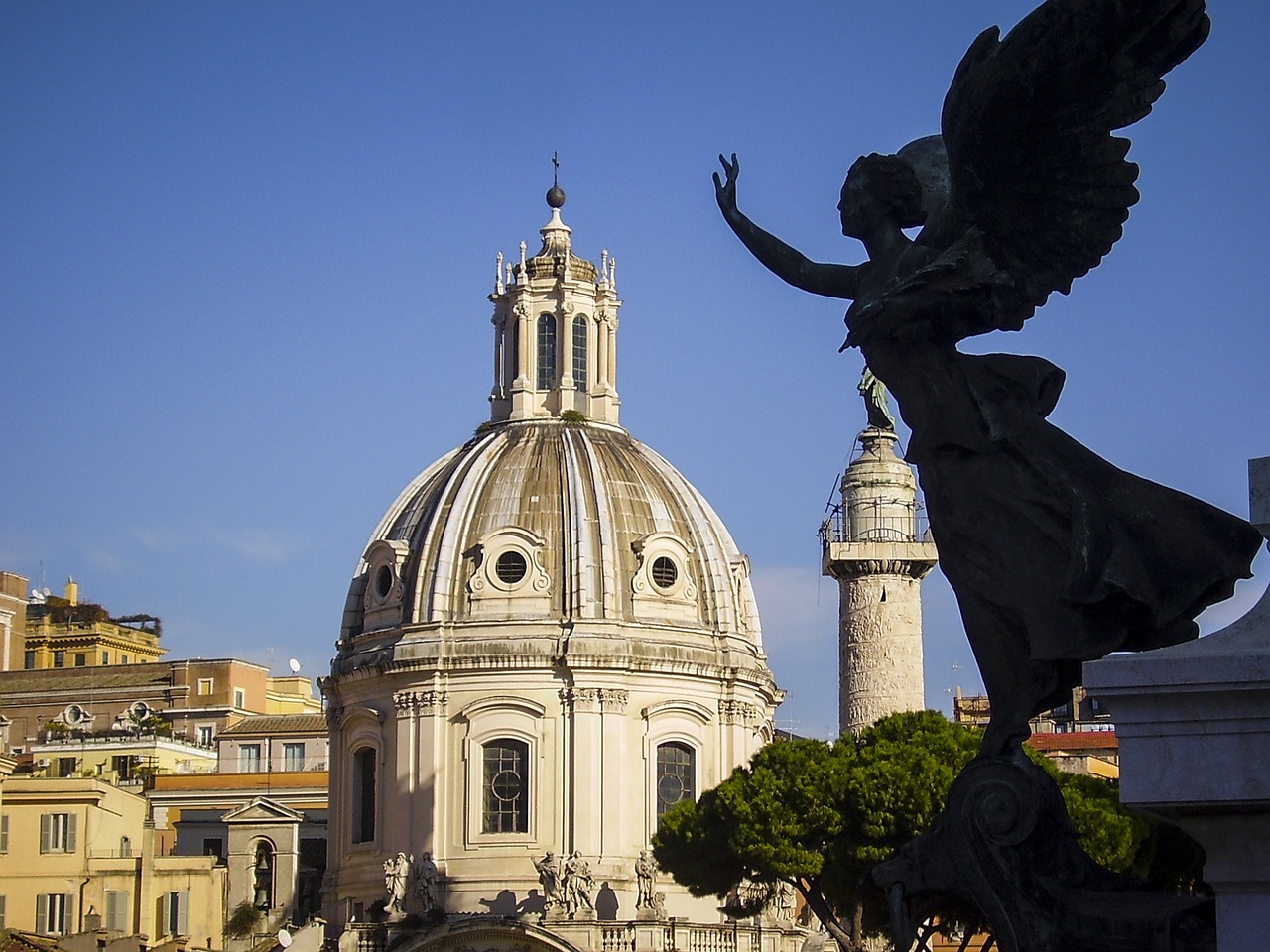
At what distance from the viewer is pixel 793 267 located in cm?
974

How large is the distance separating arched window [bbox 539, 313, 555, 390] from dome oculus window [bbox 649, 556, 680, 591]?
854 cm

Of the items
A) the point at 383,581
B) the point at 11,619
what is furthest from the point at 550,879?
the point at 11,619

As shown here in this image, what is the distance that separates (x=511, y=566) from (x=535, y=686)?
142 inches

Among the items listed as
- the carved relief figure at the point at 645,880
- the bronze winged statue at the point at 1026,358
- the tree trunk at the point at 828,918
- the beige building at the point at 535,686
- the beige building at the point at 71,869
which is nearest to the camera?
the bronze winged statue at the point at 1026,358

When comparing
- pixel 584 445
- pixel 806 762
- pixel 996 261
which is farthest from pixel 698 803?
pixel 996 261

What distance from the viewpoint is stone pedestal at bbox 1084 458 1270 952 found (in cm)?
776

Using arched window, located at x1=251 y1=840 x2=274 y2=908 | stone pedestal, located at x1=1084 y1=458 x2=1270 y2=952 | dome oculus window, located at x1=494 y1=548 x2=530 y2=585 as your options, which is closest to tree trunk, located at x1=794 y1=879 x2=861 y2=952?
dome oculus window, located at x1=494 y1=548 x2=530 y2=585

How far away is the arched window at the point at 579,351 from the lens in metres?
75.9

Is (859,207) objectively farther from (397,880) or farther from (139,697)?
(139,697)

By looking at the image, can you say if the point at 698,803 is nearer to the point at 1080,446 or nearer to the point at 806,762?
the point at 806,762

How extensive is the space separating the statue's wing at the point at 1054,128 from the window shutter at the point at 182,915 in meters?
68.0

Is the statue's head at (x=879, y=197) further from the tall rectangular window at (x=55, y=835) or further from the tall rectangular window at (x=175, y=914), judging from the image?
the tall rectangular window at (x=175, y=914)

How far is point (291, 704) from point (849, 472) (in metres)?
45.6

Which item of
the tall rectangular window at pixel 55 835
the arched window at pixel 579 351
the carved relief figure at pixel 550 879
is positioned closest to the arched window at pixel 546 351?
the arched window at pixel 579 351
